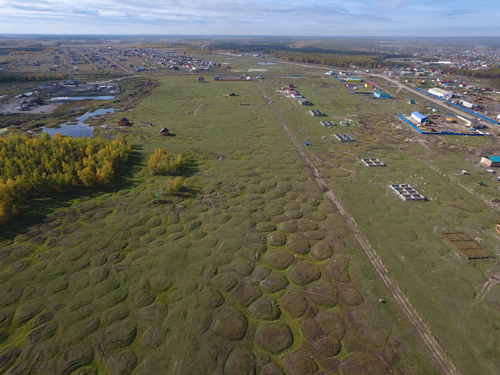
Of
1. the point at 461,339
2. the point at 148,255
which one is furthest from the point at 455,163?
the point at 148,255

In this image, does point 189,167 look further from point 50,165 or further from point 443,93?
point 443,93

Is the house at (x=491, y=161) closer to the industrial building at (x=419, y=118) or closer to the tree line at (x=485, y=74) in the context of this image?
the industrial building at (x=419, y=118)

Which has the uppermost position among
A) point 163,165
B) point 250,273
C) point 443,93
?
point 443,93

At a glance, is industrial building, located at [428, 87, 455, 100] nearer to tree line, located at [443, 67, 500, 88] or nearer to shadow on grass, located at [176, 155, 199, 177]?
tree line, located at [443, 67, 500, 88]

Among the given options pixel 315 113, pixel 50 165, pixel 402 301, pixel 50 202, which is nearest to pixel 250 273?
pixel 402 301

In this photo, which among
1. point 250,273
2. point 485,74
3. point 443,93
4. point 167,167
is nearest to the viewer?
point 250,273
